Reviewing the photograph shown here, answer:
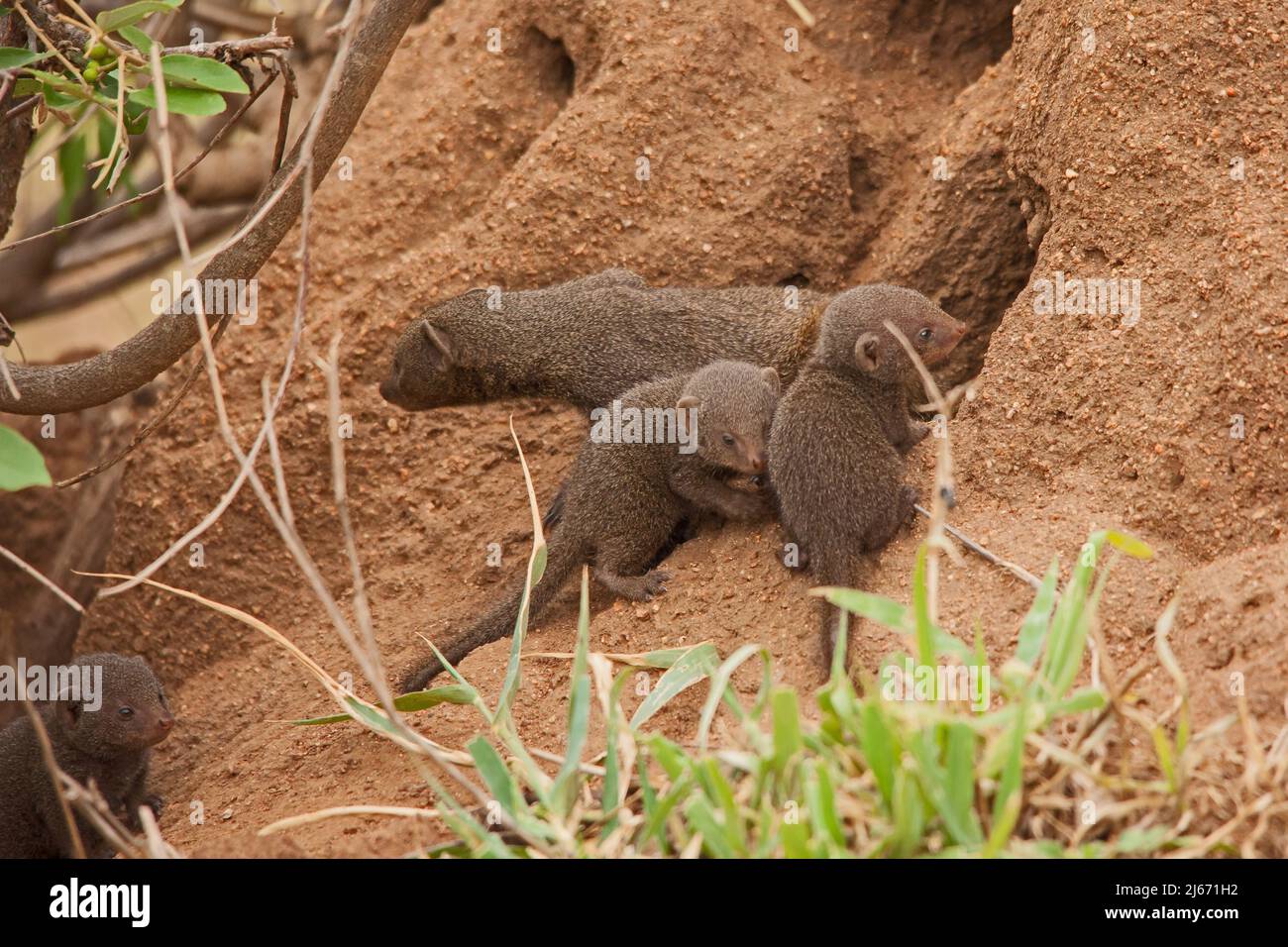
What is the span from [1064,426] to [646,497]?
4.17ft

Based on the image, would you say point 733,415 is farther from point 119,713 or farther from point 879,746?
point 119,713

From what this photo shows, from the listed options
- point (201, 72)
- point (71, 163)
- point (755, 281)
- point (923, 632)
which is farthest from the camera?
point (71, 163)

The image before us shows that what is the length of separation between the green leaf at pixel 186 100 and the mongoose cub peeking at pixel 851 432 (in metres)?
1.67

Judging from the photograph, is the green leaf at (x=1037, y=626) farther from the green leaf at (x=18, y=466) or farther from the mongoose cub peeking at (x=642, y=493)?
the green leaf at (x=18, y=466)

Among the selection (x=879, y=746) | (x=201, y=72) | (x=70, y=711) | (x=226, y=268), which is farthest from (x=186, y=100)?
(x=879, y=746)

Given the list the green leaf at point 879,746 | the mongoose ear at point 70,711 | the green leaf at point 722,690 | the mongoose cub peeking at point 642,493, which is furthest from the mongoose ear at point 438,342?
the green leaf at point 879,746

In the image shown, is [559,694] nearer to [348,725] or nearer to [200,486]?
[348,725]

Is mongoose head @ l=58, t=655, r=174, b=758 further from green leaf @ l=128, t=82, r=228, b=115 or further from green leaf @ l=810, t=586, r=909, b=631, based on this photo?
green leaf @ l=810, t=586, r=909, b=631

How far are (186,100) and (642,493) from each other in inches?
67.0

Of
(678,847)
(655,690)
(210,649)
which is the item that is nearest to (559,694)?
(655,690)

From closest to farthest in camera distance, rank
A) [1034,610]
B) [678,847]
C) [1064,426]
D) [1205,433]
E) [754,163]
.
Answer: [678,847] → [1034,610] → [1205,433] → [1064,426] → [754,163]

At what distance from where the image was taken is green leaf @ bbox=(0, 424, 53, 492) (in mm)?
2373

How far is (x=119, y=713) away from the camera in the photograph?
4.04 m

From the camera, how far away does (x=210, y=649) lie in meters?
4.80
